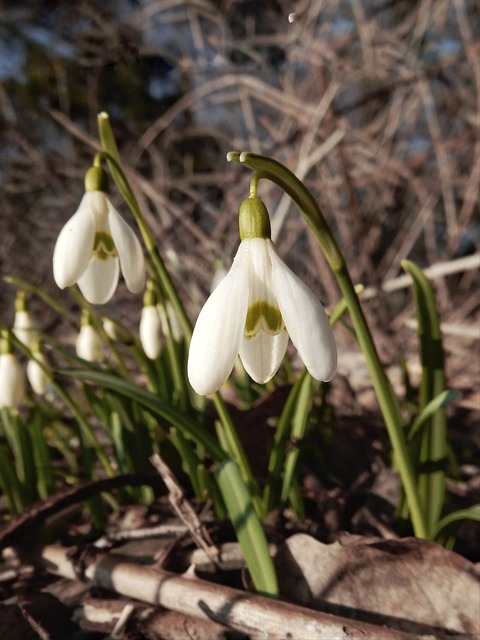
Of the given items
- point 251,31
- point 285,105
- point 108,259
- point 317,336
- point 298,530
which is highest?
point 251,31

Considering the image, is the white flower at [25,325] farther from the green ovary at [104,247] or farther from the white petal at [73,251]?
the white petal at [73,251]

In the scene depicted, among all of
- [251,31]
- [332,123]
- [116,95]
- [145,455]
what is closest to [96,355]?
[145,455]

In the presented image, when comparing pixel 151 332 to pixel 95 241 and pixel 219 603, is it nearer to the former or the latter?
pixel 95 241

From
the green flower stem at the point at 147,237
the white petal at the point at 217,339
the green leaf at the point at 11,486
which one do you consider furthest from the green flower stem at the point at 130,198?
the green leaf at the point at 11,486

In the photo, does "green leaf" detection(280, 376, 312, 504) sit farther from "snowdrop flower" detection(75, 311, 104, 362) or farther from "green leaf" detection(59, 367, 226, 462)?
"snowdrop flower" detection(75, 311, 104, 362)

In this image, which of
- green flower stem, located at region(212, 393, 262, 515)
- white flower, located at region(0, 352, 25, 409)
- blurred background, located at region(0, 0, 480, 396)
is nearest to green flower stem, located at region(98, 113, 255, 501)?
green flower stem, located at region(212, 393, 262, 515)

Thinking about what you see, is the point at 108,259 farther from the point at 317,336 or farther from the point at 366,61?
the point at 366,61
